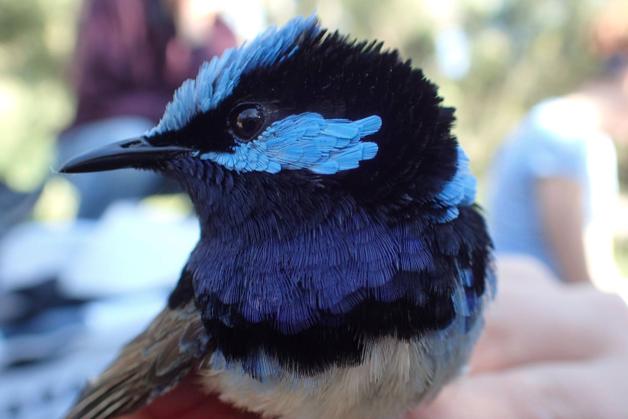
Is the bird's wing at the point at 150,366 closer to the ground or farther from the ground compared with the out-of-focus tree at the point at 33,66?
closer to the ground

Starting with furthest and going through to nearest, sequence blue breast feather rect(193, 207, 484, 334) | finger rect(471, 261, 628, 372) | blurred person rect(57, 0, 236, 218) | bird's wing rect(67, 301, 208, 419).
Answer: blurred person rect(57, 0, 236, 218) < finger rect(471, 261, 628, 372) < bird's wing rect(67, 301, 208, 419) < blue breast feather rect(193, 207, 484, 334)

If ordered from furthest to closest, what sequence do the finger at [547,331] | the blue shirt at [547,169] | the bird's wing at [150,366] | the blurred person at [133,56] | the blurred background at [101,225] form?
the blue shirt at [547,169] < the blurred person at [133,56] < the blurred background at [101,225] < the finger at [547,331] < the bird's wing at [150,366]

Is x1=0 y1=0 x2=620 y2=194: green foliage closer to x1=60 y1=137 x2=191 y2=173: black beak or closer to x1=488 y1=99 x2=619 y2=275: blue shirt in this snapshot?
x1=488 y1=99 x2=619 y2=275: blue shirt

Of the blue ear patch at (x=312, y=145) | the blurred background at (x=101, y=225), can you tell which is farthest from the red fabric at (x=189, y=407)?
the blurred background at (x=101, y=225)

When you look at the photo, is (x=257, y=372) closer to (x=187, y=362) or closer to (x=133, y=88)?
(x=187, y=362)

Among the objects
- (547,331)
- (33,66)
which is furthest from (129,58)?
(33,66)

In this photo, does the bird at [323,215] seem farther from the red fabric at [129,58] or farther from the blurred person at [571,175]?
the blurred person at [571,175]

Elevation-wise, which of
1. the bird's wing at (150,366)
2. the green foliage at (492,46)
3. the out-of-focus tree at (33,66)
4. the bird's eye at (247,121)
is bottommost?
the bird's wing at (150,366)

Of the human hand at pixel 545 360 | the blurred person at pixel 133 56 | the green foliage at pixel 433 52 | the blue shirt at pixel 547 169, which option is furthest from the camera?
the green foliage at pixel 433 52

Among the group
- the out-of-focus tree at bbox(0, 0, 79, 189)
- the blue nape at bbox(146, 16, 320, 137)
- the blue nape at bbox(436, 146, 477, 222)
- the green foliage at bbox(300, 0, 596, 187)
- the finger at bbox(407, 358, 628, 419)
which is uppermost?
the out-of-focus tree at bbox(0, 0, 79, 189)

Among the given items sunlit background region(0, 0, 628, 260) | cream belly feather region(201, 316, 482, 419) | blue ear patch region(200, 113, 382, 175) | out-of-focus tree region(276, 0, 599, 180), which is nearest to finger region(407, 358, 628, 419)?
cream belly feather region(201, 316, 482, 419)
